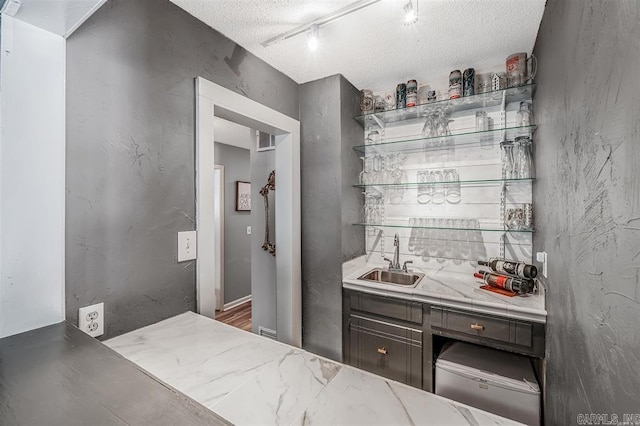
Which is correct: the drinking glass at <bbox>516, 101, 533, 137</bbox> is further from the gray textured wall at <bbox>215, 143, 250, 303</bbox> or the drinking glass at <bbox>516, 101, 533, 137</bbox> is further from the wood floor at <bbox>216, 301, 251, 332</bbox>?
the gray textured wall at <bbox>215, 143, 250, 303</bbox>

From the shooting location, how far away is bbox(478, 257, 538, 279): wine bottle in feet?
5.45

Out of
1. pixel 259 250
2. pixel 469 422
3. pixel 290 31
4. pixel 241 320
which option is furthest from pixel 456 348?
pixel 241 320

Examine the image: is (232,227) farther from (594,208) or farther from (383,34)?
(594,208)

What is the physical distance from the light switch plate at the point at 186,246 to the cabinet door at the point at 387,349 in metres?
1.26

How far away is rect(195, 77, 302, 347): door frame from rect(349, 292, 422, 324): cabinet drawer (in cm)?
51

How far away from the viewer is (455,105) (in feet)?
6.88

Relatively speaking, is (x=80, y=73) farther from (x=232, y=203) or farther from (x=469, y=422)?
(x=232, y=203)

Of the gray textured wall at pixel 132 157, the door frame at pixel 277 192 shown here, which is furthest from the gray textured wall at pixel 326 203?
the gray textured wall at pixel 132 157

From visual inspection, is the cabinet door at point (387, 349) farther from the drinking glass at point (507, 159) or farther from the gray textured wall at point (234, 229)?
the gray textured wall at point (234, 229)

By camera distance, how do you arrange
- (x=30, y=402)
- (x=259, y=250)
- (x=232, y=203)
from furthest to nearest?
(x=232, y=203), (x=259, y=250), (x=30, y=402)

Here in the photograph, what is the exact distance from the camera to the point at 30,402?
54cm

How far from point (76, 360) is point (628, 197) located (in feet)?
4.50

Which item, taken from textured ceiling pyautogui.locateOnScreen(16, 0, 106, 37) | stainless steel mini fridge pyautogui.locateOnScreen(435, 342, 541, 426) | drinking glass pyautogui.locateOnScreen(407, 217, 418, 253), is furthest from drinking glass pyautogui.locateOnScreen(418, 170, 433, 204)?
textured ceiling pyautogui.locateOnScreen(16, 0, 106, 37)

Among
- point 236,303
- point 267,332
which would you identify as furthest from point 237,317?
point 267,332
